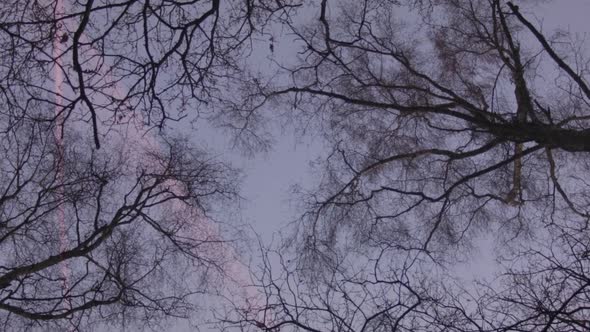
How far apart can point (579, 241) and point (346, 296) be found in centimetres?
228

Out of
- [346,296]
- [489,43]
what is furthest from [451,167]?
[346,296]

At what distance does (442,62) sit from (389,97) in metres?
0.96

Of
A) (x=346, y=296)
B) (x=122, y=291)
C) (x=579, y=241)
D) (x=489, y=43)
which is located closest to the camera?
(x=579, y=241)

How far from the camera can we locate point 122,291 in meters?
7.94

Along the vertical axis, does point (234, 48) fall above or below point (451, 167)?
below

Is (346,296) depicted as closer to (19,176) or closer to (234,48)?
(234,48)

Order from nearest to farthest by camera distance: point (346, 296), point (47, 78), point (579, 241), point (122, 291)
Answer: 1. point (47, 78)
2. point (579, 241)
3. point (346, 296)
4. point (122, 291)

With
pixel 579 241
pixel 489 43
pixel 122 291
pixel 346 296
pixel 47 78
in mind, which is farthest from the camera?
pixel 489 43

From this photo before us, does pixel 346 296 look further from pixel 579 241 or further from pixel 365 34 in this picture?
pixel 365 34

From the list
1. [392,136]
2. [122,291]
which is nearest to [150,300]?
[122,291]

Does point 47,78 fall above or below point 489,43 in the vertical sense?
below

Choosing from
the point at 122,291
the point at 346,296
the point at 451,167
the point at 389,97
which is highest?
the point at 389,97

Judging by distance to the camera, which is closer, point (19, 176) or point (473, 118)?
point (473, 118)

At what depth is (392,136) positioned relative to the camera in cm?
885
